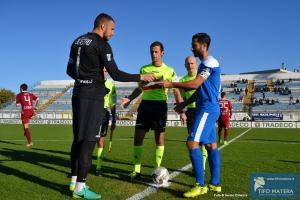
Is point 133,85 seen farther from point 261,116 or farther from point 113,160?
point 113,160

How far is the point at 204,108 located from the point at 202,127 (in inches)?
10.9

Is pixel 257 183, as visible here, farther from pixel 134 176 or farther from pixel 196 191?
pixel 134 176

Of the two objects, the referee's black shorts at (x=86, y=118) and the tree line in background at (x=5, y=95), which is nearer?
the referee's black shorts at (x=86, y=118)

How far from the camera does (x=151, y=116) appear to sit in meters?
6.89

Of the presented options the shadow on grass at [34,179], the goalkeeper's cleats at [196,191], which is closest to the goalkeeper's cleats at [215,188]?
the goalkeeper's cleats at [196,191]

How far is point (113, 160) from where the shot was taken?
29.9 ft

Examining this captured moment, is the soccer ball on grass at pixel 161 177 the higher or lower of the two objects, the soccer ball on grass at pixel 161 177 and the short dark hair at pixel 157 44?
the lower

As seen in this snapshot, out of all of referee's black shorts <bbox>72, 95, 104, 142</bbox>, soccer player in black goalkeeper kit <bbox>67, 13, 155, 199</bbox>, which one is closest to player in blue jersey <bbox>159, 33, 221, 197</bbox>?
soccer player in black goalkeeper kit <bbox>67, 13, 155, 199</bbox>

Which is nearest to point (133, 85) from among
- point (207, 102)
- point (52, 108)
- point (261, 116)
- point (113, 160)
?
point (52, 108)

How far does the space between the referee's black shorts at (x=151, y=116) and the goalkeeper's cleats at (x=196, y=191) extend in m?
1.87

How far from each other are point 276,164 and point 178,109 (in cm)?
345

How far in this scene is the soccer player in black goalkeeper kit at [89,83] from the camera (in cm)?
509

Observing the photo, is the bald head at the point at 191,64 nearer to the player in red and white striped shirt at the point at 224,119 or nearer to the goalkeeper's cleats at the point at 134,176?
the goalkeeper's cleats at the point at 134,176

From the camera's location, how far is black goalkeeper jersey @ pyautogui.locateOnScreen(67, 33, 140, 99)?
5078 mm
